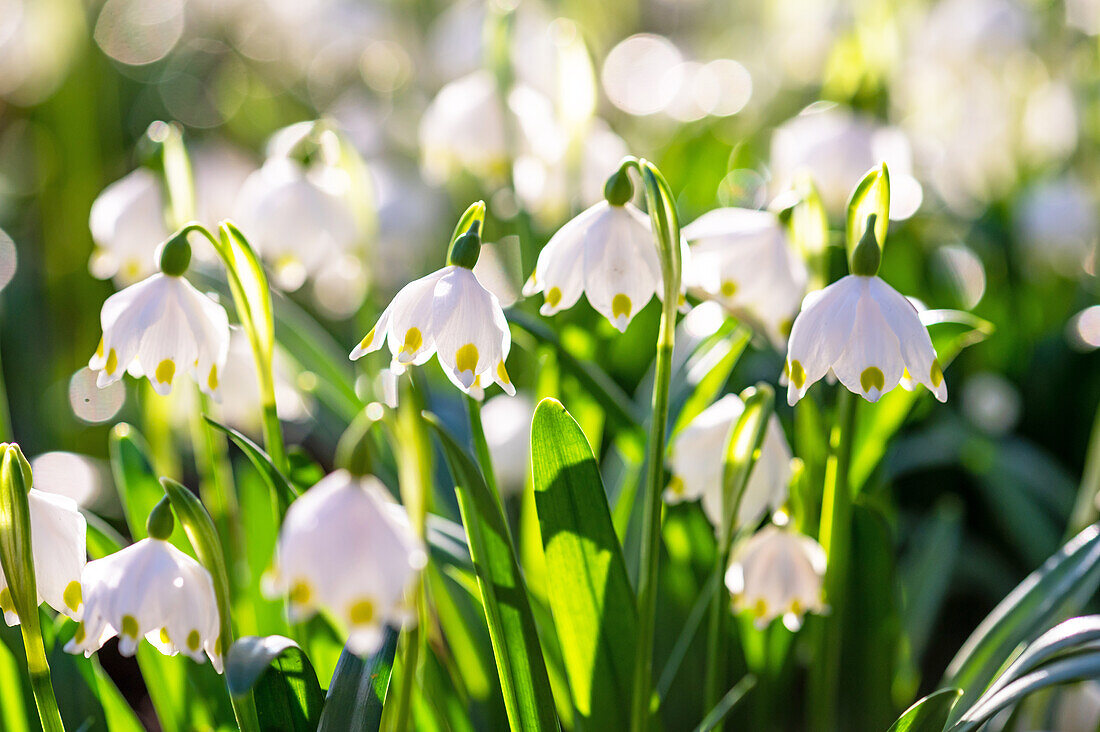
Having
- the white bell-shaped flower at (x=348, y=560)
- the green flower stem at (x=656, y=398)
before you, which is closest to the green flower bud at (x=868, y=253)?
the green flower stem at (x=656, y=398)

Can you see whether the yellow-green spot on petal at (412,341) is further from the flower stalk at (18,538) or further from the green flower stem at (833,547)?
the green flower stem at (833,547)

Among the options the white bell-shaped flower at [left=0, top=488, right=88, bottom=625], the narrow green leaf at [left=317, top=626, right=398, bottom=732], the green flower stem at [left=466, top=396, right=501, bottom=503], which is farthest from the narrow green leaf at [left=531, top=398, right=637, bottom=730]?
the white bell-shaped flower at [left=0, top=488, right=88, bottom=625]

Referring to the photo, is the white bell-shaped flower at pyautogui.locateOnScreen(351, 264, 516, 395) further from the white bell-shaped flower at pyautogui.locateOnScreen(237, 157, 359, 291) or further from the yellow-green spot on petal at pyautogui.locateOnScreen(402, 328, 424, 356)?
the white bell-shaped flower at pyautogui.locateOnScreen(237, 157, 359, 291)

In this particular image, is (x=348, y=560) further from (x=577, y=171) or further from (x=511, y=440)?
(x=577, y=171)

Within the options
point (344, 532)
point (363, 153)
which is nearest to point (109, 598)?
point (344, 532)

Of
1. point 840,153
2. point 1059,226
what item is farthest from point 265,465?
point 1059,226

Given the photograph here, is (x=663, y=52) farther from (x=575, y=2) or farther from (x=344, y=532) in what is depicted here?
(x=344, y=532)
